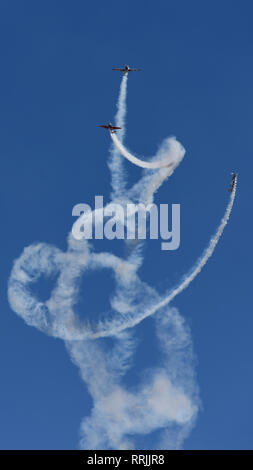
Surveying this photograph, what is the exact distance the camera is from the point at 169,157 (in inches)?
3949
